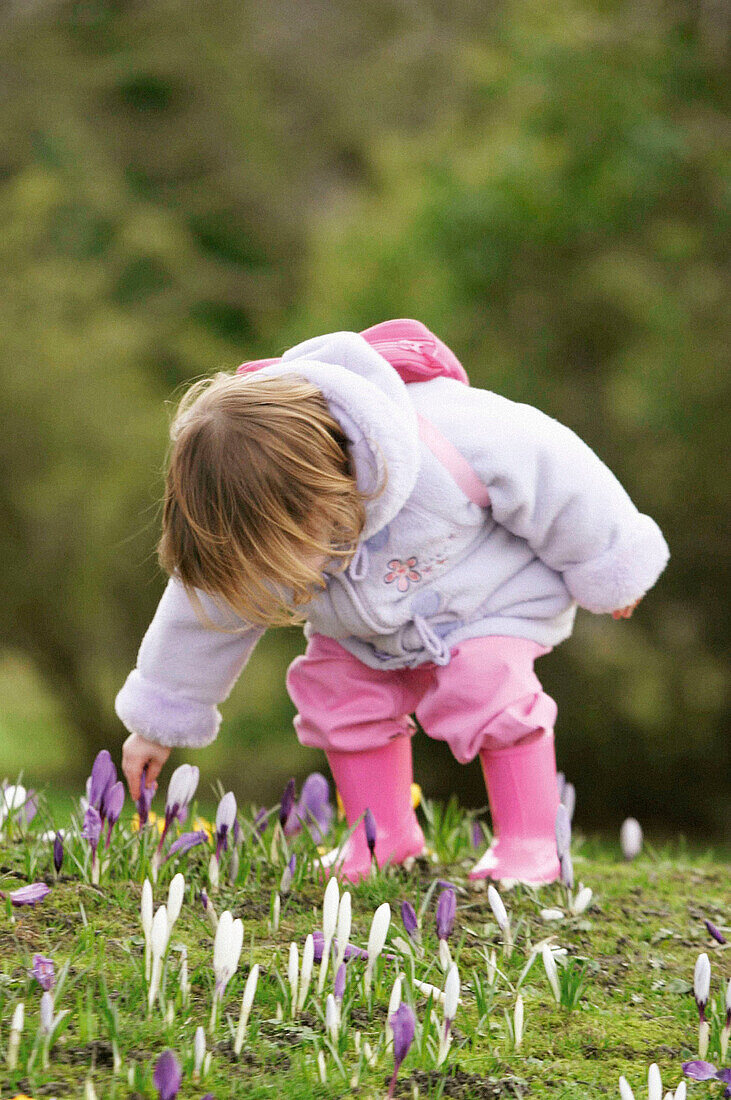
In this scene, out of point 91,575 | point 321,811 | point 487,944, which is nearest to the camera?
point 487,944

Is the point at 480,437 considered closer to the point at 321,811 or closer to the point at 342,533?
the point at 342,533

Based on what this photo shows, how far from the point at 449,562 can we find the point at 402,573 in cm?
12

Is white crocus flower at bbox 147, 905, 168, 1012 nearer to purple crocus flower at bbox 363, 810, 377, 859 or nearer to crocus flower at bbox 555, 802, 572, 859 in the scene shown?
purple crocus flower at bbox 363, 810, 377, 859

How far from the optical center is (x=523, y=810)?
9.89 ft

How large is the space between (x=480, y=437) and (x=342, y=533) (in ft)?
1.39

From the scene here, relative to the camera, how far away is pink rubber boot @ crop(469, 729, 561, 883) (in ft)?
9.80

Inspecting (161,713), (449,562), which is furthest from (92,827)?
(449,562)

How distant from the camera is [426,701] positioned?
3004mm

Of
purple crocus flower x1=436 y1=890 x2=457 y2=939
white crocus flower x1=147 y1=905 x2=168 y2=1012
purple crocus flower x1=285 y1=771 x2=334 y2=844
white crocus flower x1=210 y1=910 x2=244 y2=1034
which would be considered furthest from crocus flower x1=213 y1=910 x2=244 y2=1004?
purple crocus flower x1=285 y1=771 x2=334 y2=844

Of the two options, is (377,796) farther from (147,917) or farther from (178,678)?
(147,917)

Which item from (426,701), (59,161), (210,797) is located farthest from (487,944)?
(59,161)

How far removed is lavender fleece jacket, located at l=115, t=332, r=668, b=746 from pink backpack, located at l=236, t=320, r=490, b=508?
0.9 inches

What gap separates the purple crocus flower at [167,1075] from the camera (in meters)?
1.59

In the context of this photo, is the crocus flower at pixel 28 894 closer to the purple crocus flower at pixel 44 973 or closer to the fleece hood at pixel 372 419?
the purple crocus flower at pixel 44 973
